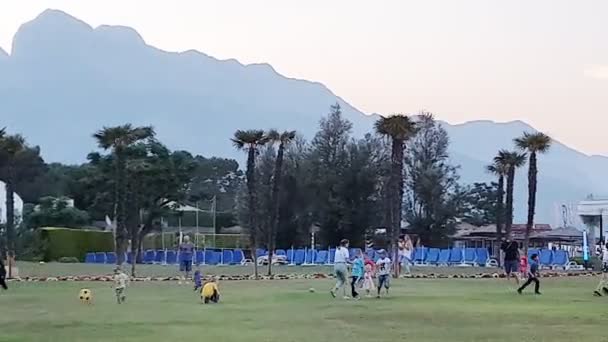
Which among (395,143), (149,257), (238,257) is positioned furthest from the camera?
(149,257)

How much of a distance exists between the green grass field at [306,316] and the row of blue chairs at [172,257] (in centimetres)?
3474

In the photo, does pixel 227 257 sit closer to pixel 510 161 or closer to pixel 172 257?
pixel 172 257

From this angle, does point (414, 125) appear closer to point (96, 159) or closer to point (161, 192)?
point (161, 192)

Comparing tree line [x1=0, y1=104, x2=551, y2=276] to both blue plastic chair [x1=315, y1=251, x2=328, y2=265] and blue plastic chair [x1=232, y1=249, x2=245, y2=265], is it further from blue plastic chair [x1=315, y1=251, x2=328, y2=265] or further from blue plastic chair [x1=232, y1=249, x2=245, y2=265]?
blue plastic chair [x1=315, y1=251, x2=328, y2=265]

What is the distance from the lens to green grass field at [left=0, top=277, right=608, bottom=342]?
55.1 ft

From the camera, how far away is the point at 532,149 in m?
55.5

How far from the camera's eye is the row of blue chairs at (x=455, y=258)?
59.7 metres

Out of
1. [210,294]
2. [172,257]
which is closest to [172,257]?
[172,257]

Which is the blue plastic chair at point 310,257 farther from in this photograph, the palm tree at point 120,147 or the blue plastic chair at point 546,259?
the palm tree at point 120,147

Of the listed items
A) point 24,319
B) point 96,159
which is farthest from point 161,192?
point 24,319

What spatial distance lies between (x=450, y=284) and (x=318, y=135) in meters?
43.4

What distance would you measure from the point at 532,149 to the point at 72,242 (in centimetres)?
3198

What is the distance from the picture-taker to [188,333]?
17.2 metres

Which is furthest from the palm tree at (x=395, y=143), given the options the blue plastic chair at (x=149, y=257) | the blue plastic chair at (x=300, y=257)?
the blue plastic chair at (x=149, y=257)
